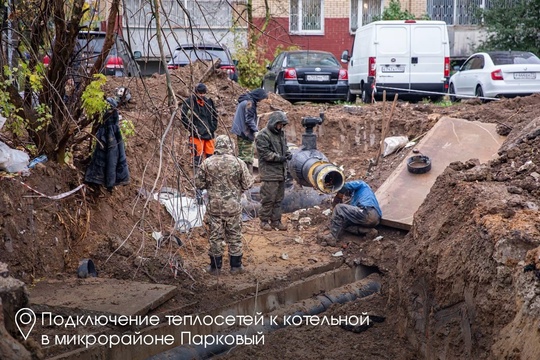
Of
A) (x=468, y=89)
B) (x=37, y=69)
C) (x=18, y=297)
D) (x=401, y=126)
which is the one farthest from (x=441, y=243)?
(x=468, y=89)

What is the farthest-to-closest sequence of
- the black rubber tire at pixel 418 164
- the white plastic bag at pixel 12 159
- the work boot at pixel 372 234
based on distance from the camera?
the black rubber tire at pixel 418 164
the work boot at pixel 372 234
the white plastic bag at pixel 12 159

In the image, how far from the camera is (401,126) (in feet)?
50.2

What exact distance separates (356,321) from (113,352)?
285 cm

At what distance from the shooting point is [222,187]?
8930 mm

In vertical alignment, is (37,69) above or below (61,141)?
above

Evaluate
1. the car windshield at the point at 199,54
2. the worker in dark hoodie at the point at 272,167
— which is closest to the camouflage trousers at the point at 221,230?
the car windshield at the point at 199,54

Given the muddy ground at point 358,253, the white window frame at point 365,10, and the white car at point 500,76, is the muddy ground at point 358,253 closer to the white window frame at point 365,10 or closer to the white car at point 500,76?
the white car at point 500,76

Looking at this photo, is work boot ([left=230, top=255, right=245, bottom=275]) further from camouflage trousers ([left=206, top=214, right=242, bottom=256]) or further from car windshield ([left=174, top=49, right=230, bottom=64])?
car windshield ([left=174, top=49, right=230, bottom=64])

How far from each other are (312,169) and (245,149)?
72.7 inches

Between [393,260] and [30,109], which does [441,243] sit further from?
[30,109]

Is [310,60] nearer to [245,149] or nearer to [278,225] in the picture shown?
[245,149]

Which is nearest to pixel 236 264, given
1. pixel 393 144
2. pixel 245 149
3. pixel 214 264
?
pixel 214 264

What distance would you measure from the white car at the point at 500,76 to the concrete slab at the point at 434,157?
446cm

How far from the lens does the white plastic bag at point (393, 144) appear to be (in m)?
14.3
